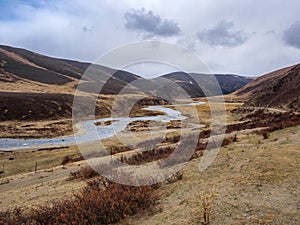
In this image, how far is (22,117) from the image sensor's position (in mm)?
80250

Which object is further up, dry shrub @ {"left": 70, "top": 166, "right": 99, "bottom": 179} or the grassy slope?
the grassy slope

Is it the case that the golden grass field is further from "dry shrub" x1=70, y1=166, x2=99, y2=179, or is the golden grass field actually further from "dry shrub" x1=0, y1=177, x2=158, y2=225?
"dry shrub" x1=70, y1=166, x2=99, y2=179

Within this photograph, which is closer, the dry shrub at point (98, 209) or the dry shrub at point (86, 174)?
the dry shrub at point (98, 209)

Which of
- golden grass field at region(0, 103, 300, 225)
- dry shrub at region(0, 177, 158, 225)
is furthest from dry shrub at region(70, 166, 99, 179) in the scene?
dry shrub at region(0, 177, 158, 225)

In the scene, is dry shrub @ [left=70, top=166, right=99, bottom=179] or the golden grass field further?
dry shrub @ [left=70, top=166, right=99, bottom=179]

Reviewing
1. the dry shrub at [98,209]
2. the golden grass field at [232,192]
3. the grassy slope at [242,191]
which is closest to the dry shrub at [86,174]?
the golden grass field at [232,192]

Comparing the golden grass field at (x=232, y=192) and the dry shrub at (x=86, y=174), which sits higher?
the golden grass field at (x=232, y=192)

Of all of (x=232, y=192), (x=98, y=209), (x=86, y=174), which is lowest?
(x=86, y=174)

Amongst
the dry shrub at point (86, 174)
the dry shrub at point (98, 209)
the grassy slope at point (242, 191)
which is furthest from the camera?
the dry shrub at point (86, 174)

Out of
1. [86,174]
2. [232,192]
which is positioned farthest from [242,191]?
[86,174]

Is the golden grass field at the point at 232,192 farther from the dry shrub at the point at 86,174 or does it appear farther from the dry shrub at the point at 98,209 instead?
the dry shrub at the point at 86,174

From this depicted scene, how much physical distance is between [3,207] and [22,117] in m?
72.2

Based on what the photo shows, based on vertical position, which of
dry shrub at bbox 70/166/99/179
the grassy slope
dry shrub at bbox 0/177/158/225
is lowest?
dry shrub at bbox 70/166/99/179

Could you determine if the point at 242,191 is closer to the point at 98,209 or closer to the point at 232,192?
the point at 232,192
